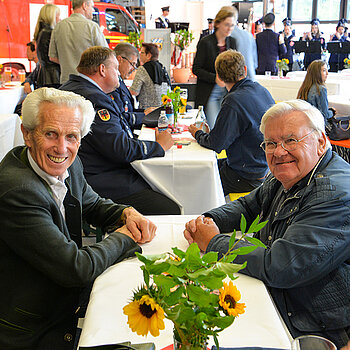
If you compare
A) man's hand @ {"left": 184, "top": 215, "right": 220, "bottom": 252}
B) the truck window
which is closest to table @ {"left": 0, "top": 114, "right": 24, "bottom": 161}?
man's hand @ {"left": 184, "top": 215, "right": 220, "bottom": 252}

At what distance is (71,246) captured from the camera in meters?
1.37

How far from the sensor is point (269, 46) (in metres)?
8.68

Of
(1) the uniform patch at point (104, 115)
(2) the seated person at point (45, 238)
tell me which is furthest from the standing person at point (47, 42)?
(2) the seated person at point (45, 238)

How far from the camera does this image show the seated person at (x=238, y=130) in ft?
9.89

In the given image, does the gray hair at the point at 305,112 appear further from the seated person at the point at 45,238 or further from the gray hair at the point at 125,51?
the gray hair at the point at 125,51

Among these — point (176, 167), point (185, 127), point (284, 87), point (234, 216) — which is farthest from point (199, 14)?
point (234, 216)

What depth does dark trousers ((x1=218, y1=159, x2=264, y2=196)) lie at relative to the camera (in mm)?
3160

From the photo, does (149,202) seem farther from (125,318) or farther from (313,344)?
(313,344)

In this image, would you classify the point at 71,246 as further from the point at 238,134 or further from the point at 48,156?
the point at 238,134

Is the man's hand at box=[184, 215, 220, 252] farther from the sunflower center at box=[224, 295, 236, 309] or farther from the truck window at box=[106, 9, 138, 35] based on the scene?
the truck window at box=[106, 9, 138, 35]

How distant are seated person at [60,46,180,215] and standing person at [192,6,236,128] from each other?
84.4 inches

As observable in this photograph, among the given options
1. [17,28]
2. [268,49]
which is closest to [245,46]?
[268,49]

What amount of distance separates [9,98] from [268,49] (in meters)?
5.51

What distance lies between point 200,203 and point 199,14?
40.5 feet
